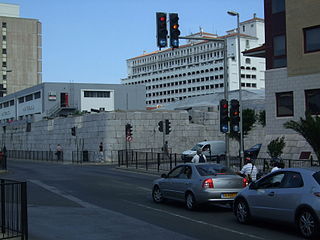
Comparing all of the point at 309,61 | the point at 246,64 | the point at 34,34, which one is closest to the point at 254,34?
the point at 246,64

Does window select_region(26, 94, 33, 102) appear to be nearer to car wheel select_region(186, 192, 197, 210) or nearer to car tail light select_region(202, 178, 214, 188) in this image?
car wheel select_region(186, 192, 197, 210)

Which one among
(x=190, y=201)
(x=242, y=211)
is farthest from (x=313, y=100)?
(x=242, y=211)

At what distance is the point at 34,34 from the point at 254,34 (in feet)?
209

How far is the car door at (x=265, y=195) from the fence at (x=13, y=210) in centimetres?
533

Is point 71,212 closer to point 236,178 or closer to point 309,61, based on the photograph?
point 236,178

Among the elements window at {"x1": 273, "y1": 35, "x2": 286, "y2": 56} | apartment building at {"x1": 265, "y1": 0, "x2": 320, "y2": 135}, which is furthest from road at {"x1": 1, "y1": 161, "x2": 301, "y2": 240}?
window at {"x1": 273, "y1": 35, "x2": 286, "y2": 56}

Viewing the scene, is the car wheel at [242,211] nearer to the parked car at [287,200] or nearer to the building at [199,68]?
the parked car at [287,200]

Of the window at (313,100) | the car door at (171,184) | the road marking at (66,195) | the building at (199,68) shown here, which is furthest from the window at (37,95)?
the car door at (171,184)

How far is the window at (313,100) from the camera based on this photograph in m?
28.2

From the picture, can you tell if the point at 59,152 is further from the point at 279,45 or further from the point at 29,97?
the point at 29,97

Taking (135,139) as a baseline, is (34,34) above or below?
above

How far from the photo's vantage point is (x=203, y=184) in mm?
14352

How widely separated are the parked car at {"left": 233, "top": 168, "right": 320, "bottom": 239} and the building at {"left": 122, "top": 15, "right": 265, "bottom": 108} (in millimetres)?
127508

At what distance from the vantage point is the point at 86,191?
66.9 ft
